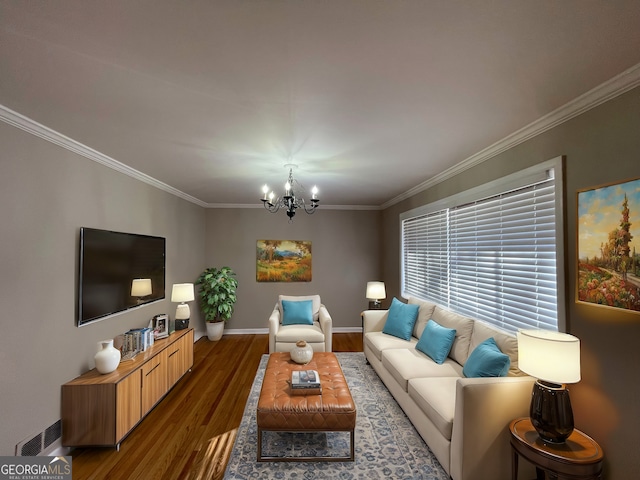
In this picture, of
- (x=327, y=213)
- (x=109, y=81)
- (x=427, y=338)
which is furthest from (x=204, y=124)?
(x=327, y=213)

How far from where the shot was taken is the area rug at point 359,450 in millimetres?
2189

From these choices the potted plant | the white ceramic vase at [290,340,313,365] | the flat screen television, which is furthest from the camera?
the potted plant

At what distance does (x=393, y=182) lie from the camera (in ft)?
13.9

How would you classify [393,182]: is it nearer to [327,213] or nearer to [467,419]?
[327,213]

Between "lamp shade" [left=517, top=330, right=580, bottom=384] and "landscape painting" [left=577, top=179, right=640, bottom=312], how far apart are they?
1.12ft

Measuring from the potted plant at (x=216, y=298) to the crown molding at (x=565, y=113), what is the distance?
13.8 feet

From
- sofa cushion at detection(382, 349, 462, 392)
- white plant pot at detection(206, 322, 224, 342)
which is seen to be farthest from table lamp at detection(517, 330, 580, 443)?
white plant pot at detection(206, 322, 224, 342)

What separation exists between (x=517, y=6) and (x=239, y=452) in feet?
10.5

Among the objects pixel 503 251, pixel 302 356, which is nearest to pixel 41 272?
pixel 302 356

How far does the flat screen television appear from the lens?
2.67 m

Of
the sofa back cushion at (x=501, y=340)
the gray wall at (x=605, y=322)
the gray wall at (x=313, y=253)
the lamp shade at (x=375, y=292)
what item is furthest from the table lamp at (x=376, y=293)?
the gray wall at (x=605, y=322)

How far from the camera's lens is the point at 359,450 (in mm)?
2451

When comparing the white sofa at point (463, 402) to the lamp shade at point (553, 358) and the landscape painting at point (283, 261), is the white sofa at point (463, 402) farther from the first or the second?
the landscape painting at point (283, 261)

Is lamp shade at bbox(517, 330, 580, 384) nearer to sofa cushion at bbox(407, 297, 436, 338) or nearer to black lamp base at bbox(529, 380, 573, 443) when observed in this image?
black lamp base at bbox(529, 380, 573, 443)
